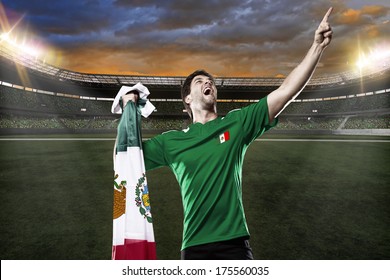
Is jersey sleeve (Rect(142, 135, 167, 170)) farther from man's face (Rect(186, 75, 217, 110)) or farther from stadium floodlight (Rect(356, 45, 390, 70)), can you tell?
stadium floodlight (Rect(356, 45, 390, 70))

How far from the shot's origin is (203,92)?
8.03 feet

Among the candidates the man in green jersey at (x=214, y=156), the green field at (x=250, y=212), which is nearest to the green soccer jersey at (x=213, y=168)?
the man in green jersey at (x=214, y=156)

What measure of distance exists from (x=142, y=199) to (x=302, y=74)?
170 centimetres

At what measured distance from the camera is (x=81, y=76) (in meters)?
49.7

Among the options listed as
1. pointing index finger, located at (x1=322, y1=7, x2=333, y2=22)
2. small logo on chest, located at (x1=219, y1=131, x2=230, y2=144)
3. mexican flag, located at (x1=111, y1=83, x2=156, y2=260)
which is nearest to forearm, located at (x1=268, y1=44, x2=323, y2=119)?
pointing index finger, located at (x1=322, y1=7, x2=333, y2=22)

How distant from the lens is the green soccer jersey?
6.94 feet

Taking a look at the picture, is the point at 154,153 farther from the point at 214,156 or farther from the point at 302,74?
the point at 302,74

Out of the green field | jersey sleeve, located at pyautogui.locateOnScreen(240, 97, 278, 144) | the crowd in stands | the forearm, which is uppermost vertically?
the crowd in stands

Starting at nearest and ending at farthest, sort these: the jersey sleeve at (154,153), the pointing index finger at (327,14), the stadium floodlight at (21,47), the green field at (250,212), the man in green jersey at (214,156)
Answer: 1. the man in green jersey at (214,156)
2. the pointing index finger at (327,14)
3. the jersey sleeve at (154,153)
4. the green field at (250,212)
5. the stadium floodlight at (21,47)

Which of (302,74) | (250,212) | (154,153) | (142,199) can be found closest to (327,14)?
(302,74)

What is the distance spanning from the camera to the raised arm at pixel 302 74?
2.28 m

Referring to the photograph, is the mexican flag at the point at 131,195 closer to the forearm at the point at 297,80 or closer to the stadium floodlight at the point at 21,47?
the forearm at the point at 297,80

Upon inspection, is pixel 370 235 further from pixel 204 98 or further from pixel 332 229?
pixel 204 98

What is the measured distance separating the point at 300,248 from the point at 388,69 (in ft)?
167
